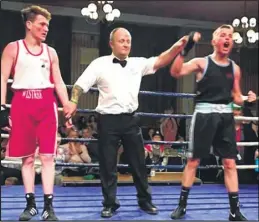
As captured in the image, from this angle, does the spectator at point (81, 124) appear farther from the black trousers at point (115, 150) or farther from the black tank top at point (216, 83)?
the black tank top at point (216, 83)

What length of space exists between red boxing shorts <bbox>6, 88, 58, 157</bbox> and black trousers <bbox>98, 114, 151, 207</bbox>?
311 mm

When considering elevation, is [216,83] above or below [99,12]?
below

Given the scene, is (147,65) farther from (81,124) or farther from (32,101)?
(81,124)

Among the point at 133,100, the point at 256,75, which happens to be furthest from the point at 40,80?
the point at 256,75

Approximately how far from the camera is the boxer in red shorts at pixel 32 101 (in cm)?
209

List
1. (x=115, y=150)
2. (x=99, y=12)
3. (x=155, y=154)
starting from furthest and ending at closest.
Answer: (x=99, y=12)
(x=155, y=154)
(x=115, y=150)

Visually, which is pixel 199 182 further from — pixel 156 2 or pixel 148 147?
pixel 156 2

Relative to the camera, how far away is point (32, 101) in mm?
2104

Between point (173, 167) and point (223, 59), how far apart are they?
0.95 m

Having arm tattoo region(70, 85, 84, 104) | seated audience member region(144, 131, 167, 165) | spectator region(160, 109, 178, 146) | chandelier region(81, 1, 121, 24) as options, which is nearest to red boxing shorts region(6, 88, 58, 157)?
arm tattoo region(70, 85, 84, 104)

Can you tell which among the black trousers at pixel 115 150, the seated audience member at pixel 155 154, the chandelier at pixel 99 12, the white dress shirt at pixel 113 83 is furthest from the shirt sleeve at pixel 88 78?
the chandelier at pixel 99 12

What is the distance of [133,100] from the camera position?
235 cm

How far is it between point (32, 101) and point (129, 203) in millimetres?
876

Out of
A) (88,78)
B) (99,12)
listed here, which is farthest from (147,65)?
(99,12)
